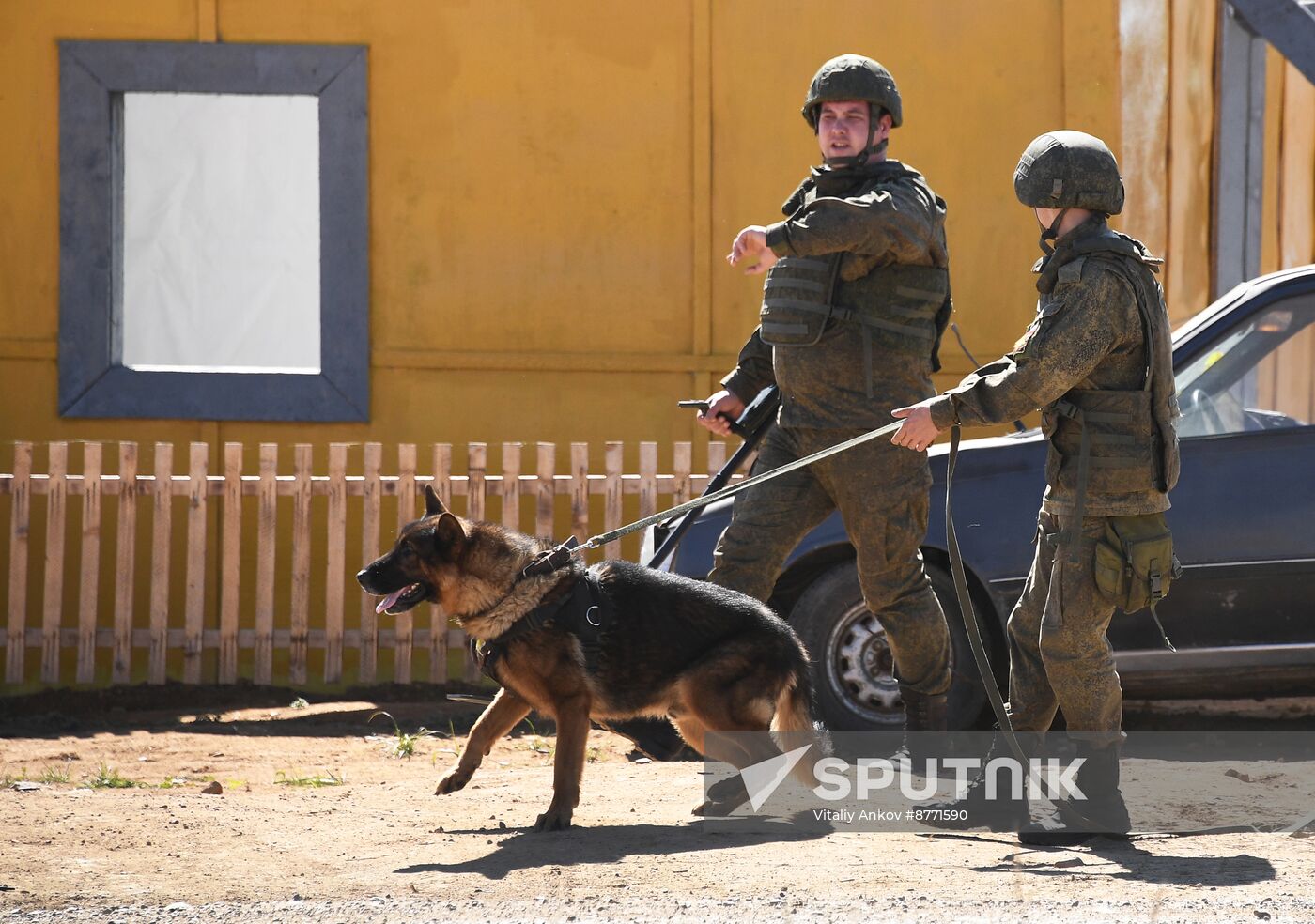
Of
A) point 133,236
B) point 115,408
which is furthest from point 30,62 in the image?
point 115,408

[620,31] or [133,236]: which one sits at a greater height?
[620,31]

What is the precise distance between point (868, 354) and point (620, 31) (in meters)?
4.38

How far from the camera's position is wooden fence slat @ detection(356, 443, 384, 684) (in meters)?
8.08

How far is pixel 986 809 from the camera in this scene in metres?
4.63

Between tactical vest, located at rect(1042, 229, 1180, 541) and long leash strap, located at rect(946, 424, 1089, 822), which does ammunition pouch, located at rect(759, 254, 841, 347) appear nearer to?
long leash strap, located at rect(946, 424, 1089, 822)

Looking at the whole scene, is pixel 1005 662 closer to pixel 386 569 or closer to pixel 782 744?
pixel 782 744

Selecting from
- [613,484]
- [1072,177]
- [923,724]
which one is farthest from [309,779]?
[1072,177]

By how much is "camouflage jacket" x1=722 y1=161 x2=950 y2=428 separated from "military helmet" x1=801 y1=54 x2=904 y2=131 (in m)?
0.21

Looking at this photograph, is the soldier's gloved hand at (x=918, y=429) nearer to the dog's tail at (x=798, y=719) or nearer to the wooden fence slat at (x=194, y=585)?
the dog's tail at (x=798, y=719)

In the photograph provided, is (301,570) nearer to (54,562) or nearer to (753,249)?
(54,562)

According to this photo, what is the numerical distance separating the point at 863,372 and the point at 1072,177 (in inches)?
40.9

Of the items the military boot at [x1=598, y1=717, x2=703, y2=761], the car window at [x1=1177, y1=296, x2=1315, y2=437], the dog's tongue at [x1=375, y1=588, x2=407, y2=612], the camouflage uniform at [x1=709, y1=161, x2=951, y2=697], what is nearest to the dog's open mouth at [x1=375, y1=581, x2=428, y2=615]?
the dog's tongue at [x1=375, y1=588, x2=407, y2=612]

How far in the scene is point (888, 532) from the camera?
493cm

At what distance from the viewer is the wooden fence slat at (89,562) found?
8.11m
